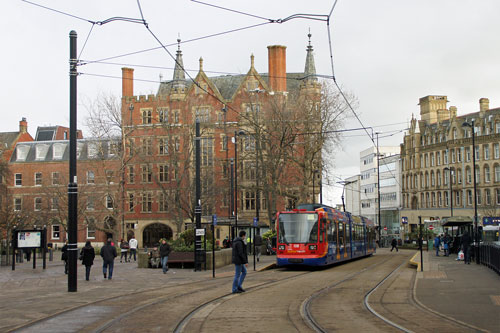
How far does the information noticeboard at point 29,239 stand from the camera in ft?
101

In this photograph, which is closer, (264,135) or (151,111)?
(264,135)

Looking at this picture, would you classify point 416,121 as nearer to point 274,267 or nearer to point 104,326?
point 274,267

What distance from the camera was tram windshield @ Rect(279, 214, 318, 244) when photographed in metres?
28.7

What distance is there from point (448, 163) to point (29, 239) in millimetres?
63510

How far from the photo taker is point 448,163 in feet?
273

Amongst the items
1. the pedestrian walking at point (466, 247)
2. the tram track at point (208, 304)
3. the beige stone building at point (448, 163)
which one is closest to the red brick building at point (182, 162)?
the pedestrian walking at point (466, 247)

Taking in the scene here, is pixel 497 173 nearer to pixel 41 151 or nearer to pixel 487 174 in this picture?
pixel 487 174

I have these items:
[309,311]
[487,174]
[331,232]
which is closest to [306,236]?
[331,232]

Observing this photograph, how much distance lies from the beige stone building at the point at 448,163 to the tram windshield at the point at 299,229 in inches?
1698

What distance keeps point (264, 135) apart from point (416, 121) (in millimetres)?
48852

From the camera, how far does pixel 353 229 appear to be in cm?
3806

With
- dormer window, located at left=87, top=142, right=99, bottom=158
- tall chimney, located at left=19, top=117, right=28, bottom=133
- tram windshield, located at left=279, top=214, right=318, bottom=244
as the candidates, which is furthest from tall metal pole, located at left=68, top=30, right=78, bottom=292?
tall chimney, located at left=19, top=117, right=28, bottom=133

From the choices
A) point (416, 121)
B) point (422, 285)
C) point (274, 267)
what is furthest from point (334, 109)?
point (416, 121)

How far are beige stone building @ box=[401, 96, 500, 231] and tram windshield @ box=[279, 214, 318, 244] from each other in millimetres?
43130
